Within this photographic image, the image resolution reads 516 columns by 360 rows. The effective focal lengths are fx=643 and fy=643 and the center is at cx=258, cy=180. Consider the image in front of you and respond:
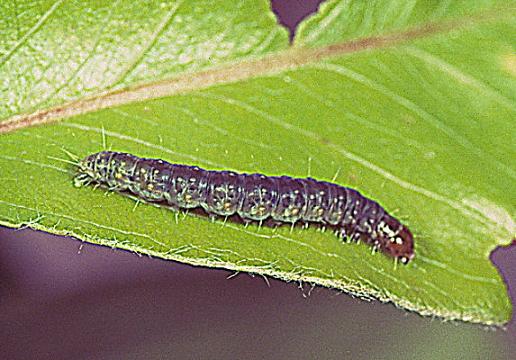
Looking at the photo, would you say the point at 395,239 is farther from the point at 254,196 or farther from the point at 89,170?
the point at 89,170

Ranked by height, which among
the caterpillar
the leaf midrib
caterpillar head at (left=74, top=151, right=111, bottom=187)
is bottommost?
the caterpillar

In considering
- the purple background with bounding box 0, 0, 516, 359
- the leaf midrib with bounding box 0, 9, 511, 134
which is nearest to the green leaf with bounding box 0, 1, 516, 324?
the leaf midrib with bounding box 0, 9, 511, 134

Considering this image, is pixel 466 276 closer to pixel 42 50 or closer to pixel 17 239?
pixel 42 50

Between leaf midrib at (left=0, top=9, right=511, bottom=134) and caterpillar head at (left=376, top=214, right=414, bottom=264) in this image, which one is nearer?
leaf midrib at (left=0, top=9, right=511, bottom=134)

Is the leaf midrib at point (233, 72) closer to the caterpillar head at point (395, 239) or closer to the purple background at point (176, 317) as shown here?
the caterpillar head at point (395, 239)

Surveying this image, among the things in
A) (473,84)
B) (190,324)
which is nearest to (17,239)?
(190,324)

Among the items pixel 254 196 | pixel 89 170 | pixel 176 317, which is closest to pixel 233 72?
pixel 254 196

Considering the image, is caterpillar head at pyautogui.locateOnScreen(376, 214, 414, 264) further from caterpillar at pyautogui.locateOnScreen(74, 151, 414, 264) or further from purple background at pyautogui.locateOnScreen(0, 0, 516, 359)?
purple background at pyautogui.locateOnScreen(0, 0, 516, 359)
